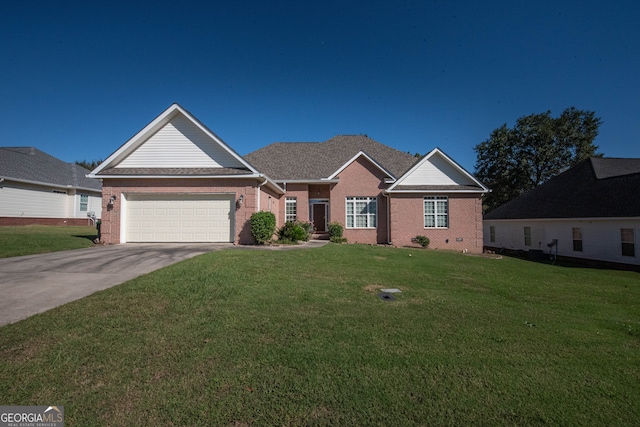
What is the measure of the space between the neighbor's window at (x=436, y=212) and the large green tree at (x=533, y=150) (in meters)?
23.6

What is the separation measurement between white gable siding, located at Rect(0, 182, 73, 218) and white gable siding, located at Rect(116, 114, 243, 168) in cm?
1374

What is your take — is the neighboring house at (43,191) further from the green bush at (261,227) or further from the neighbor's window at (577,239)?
the neighbor's window at (577,239)

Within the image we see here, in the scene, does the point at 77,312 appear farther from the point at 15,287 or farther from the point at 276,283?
the point at 276,283

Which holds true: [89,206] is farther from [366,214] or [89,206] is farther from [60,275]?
[366,214]

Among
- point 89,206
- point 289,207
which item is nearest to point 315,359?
point 289,207

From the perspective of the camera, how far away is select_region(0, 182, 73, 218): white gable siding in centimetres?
2078

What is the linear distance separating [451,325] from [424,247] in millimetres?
13911

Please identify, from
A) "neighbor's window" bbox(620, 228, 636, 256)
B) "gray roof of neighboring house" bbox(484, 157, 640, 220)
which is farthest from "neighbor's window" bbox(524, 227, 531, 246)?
"neighbor's window" bbox(620, 228, 636, 256)

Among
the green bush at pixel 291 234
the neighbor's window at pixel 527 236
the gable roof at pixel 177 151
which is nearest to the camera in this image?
the gable roof at pixel 177 151

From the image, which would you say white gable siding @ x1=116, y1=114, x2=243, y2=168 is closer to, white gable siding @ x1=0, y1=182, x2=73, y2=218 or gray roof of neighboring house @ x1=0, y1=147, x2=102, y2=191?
white gable siding @ x1=0, y1=182, x2=73, y2=218

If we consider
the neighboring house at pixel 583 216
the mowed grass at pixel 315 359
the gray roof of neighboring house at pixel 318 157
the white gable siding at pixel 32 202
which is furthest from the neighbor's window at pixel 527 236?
the white gable siding at pixel 32 202

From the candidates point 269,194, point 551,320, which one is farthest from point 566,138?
point 551,320

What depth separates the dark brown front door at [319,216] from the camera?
66.3ft

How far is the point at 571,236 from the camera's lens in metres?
19.2
